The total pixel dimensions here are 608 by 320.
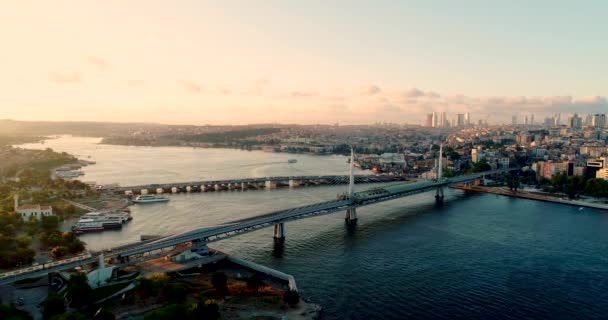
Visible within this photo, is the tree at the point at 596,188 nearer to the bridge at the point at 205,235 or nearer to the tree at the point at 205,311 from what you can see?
the bridge at the point at 205,235

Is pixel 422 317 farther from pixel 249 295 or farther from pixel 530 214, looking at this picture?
pixel 530 214

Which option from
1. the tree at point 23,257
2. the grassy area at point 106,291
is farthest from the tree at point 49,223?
the grassy area at point 106,291

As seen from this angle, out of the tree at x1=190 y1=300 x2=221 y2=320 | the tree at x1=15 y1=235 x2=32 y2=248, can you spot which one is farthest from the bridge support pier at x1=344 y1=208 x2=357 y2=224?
the tree at x1=15 y1=235 x2=32 y2=248

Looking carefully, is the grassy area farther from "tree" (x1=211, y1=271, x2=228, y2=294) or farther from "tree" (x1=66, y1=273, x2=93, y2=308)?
"tree" (x1=211, y1=271, x2=228, y2=294)

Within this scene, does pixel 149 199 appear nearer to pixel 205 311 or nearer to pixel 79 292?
pixel 79 292

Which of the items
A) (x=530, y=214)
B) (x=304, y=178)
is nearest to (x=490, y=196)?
(x=530, y=214)

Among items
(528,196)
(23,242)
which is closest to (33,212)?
(23,242)
